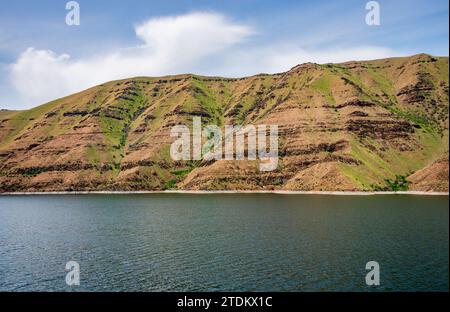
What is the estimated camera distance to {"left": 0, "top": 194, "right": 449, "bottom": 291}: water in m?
62.9

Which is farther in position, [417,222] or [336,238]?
[417,222]

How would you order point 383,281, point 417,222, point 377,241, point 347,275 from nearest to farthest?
point 383,281 → point 347,275 → point 377,241 → point 417,222

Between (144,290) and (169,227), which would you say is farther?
(169,227)

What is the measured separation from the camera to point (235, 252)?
83938mm

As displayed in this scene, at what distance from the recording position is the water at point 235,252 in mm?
62875

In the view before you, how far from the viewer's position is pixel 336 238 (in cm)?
9538
